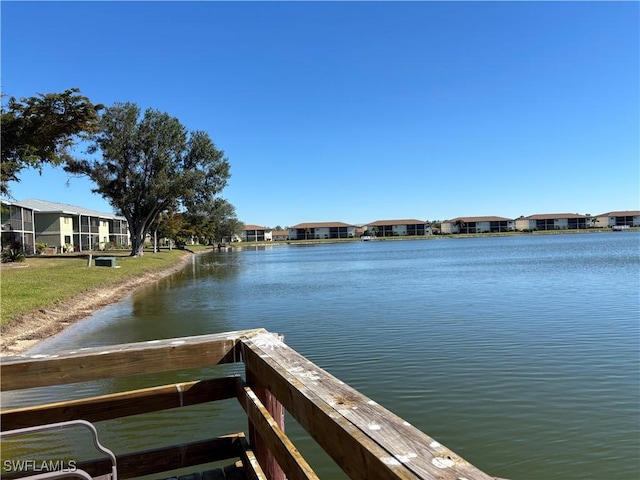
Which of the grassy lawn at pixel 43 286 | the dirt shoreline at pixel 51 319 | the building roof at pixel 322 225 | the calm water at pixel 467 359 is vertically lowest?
the calm water at pixel 467 359

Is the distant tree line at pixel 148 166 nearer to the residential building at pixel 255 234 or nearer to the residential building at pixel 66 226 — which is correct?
the residential building at pixel 66 226

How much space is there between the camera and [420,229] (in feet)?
570

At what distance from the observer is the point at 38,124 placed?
23906mm

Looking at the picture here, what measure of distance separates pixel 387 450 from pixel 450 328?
13081 millimetres

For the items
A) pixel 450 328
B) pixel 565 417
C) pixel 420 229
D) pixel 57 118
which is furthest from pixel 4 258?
pixel 420 229

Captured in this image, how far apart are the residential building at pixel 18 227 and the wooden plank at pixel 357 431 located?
52.3 metres

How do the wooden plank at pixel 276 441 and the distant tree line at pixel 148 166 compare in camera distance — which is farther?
the distant tree line at pixel 148 166

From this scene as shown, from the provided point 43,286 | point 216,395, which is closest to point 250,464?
point 216,395

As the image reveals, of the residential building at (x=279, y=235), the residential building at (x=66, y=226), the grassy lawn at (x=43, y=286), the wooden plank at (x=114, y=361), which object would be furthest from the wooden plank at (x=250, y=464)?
the residential building at (x=279, y=235)

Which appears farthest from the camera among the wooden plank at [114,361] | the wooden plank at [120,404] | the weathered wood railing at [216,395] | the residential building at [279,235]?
the residential building at [279,235]

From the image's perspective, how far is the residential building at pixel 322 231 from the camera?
179875 millimetres

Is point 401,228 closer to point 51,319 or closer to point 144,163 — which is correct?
point 144,163

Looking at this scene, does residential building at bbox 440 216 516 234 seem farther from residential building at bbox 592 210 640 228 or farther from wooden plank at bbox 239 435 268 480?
wooden plank at bbox 239 435 268 480

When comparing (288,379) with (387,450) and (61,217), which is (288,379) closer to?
(387,450)
